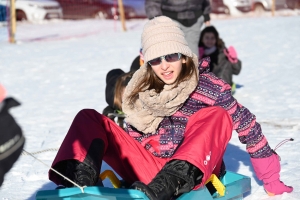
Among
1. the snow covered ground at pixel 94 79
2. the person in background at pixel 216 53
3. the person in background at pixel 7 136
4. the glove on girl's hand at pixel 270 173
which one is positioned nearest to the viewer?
the person in background at pixel 7 136

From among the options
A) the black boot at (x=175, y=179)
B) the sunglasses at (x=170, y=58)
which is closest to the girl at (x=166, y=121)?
the sunglasses at (x=170, y=58)

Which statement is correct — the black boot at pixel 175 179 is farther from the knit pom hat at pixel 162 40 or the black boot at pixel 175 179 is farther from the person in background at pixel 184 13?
the person in background at pixel 184 13

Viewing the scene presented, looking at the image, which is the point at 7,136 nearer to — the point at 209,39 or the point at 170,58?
the point at 170,58

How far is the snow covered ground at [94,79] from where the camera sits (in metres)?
3.84

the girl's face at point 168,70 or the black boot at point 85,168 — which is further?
the girl's face at point 168,70

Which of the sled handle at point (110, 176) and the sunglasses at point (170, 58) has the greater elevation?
the sunglasses at point (170, 58)

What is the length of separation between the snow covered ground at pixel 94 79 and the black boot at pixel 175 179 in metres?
0.70

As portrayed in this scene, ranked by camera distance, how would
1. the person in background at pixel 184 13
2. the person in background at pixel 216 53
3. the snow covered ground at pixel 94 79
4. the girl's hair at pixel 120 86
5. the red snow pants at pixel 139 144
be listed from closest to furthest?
Answer: 1. the red snow pants at pixel 139 144
2. the snow covered ground at pixel 94 79
3. the girl's hair at pixel 120 86
4. the person in background at pixel 184 13
5. the person in background at pixel 216 53

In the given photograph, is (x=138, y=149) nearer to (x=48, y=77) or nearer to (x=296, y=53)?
(x=48, y=77)

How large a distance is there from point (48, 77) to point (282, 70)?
3.08 m

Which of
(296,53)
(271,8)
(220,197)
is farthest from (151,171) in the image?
(271,8)

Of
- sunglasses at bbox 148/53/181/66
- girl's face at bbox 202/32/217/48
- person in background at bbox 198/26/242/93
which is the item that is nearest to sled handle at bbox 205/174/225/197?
sunglasses at bbox 148/53/181/66

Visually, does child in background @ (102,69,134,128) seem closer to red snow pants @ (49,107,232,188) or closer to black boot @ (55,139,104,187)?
red snow pants @ (49,107,232,188)

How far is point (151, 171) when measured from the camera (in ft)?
9.53
